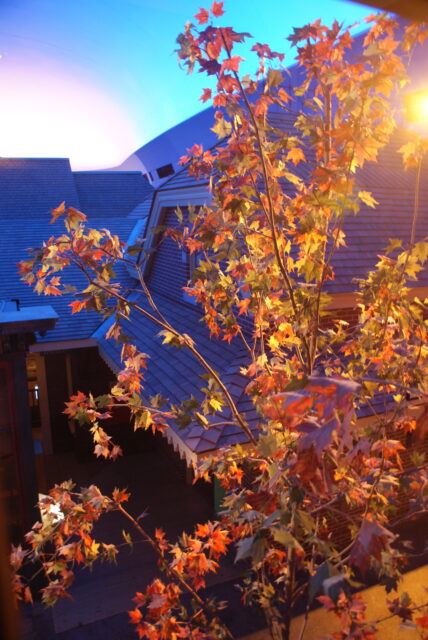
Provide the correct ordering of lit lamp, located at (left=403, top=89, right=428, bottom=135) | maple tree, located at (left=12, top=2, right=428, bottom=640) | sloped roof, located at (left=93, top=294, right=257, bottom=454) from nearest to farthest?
maple tree, located at (left=12, top=2, right=428, bottom=640) → lit lamp, located at (left=403, top=89, right=428, bottom=135) → sloped roof, located at (left=93, top=294, right=257, bottom=454)

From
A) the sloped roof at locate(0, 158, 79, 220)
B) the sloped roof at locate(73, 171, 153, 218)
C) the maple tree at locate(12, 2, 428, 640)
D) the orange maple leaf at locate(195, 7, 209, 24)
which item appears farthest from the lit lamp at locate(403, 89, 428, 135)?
the sloped roof at locate(73, 171, 153, 218)

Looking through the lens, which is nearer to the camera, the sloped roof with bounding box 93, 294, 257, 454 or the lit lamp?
the lit lamp

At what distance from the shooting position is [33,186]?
2244 cm

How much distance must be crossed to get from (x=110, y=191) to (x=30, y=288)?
17.4 m

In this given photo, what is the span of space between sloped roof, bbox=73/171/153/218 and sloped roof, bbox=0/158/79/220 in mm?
2271

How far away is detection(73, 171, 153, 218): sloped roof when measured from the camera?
26.4 meters

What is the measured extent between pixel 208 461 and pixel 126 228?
1352cm

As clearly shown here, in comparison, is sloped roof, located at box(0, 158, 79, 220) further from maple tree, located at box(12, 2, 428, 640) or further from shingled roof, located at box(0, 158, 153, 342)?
maple tree, located at box(12, 2, 428, 640)

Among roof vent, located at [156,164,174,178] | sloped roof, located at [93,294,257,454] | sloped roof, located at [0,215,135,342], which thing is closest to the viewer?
sloped roof, located at [93,294,257,454]

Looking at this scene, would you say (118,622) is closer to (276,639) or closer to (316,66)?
(276,639)

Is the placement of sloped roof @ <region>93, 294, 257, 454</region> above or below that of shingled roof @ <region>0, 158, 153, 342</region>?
below

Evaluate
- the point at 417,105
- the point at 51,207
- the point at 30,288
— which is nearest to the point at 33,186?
the point at 51,207

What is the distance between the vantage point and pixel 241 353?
759 centimetres

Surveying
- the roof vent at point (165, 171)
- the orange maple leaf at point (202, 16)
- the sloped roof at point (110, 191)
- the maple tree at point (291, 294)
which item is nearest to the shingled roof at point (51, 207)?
the sloped roof at point (110, 191)
